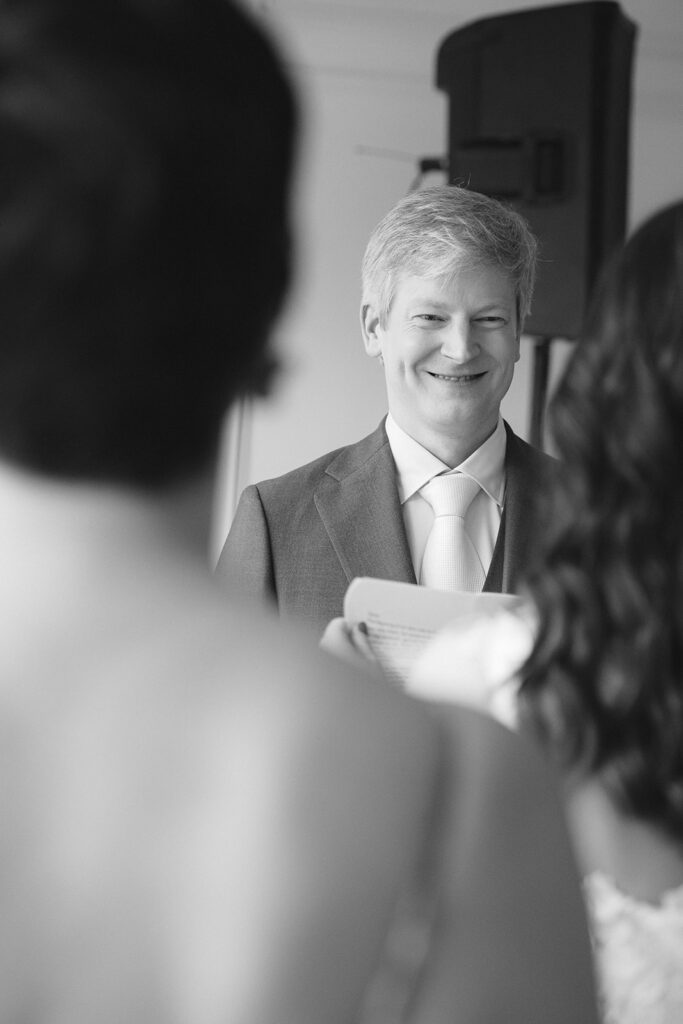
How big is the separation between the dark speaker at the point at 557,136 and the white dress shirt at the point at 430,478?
1121mm

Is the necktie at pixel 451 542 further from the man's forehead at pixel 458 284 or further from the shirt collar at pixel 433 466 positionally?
the man's forehead at pixel 458 284

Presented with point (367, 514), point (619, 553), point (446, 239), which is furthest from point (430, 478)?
point (619, 553)

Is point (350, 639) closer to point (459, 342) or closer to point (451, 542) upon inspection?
point (451, 542)

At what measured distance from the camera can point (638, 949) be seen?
0.86 meters

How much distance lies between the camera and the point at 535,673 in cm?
93

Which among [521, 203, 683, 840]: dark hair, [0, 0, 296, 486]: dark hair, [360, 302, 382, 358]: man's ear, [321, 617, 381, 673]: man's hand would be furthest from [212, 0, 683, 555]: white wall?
[0, 0, 296, 486]: dark hair

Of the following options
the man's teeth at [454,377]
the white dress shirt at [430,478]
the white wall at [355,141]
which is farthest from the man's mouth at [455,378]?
the white wall at [355,141]

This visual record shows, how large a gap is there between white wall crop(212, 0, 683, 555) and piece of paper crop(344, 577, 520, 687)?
10.6ft

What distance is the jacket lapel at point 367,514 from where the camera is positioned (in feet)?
7.06

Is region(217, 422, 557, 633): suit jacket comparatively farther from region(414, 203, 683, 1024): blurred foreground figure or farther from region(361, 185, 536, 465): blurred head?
region(414, 203, 683, 1024): blurred foreground figure

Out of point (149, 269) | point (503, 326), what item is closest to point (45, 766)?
point (149, 269)

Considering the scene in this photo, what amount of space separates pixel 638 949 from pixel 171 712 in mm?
533

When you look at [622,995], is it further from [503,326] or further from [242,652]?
[503,326]

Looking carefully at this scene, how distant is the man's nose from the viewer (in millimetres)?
2250
